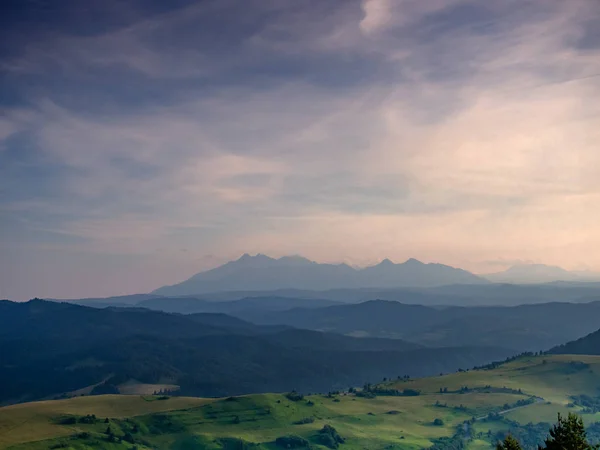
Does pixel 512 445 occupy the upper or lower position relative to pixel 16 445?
upper

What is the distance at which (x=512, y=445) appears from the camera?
167 feet

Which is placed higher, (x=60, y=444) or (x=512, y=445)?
(x=512, y=445)

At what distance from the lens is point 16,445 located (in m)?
198

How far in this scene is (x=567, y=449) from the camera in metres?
48.1

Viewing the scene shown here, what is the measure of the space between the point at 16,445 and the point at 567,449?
201 m

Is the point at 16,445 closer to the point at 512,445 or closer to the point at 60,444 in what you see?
the point at 60,444

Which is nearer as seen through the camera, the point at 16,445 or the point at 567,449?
the point at 567,449

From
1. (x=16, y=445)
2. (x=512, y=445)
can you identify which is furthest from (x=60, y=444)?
(x=512, y=445)

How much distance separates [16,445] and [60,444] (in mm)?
15067

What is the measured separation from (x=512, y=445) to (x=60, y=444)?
7408 inches

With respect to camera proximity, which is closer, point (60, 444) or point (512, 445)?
point (512, 445)

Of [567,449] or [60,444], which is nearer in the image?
[567,449]

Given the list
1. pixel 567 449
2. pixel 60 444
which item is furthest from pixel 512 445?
pixel 60 444

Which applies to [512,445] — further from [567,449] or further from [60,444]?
[60,444]
